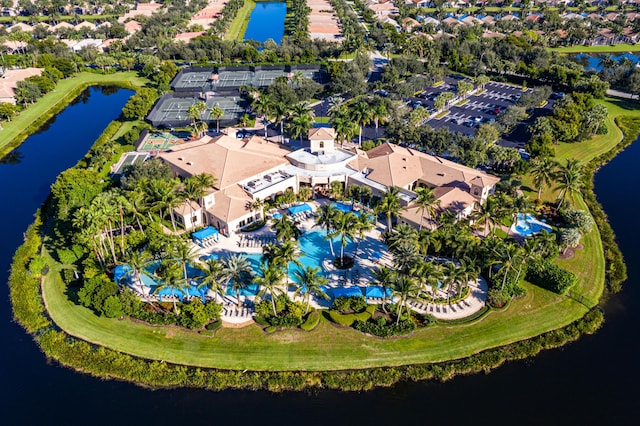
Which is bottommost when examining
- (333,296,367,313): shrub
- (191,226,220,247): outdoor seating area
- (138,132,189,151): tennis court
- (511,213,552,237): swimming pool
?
(138,132,189,151): tennis court

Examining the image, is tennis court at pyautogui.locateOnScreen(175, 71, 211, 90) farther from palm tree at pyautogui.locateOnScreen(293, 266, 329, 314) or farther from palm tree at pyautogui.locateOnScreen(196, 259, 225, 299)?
palm tree at pyautogui.locateOnScreen(293, 266, 329, 314)

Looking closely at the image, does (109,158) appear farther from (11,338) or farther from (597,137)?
(597,137)

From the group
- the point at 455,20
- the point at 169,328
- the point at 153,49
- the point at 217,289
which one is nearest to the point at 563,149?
the point at 217,289

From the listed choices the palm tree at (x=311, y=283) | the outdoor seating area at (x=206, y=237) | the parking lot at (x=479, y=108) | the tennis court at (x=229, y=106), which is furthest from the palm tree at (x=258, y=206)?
the parking lot at (x=479, y=108)

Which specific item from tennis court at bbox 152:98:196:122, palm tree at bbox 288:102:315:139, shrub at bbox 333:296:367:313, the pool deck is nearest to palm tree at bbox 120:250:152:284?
the pool deck

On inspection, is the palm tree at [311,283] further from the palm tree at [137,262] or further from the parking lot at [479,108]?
the parking lot at [479,108]

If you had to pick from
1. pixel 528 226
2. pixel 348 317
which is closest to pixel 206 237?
pixel 348 317
